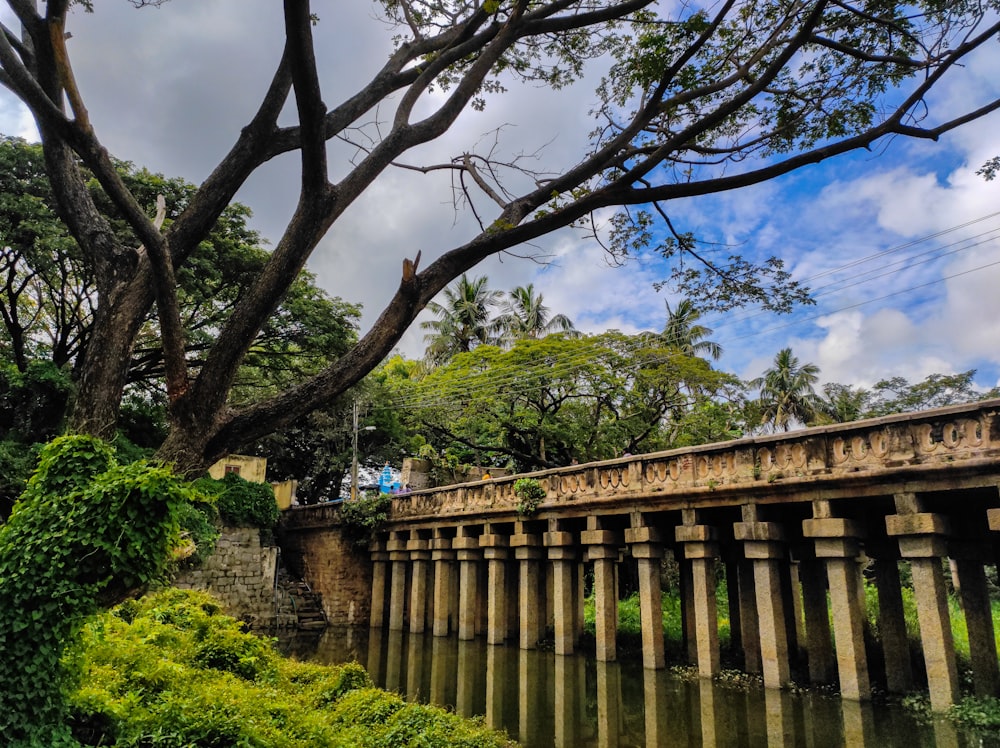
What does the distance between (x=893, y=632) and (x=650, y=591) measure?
368cm

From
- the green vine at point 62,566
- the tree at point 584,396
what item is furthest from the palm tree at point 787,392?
the green vine at point 62,566

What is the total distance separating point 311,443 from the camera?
3120cm

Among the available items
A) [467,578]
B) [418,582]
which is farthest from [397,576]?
[467,578]

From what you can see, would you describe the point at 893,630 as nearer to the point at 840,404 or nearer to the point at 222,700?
the point at 222,700

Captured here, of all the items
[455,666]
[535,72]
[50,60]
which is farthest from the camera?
[455,666]

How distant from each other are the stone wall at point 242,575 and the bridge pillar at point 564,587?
10.7 meters

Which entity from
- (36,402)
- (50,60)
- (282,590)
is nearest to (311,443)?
(282,590)

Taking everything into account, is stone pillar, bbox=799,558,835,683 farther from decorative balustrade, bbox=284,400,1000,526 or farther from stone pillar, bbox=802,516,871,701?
decorative balustrade, bbox=284,400,1000,526

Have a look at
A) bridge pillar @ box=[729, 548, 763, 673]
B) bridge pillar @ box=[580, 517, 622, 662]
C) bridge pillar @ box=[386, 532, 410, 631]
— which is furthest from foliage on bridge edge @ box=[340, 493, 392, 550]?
bridge pillar @ box=[729, 548, 763, 673]

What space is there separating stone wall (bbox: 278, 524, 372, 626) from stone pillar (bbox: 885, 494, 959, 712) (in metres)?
16.6

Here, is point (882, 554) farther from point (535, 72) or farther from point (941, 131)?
point (535, 72)

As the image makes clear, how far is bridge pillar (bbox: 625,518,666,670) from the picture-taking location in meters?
11.8

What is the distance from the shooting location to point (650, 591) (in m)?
11.9

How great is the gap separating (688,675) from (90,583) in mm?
10305
